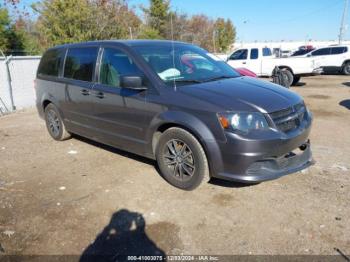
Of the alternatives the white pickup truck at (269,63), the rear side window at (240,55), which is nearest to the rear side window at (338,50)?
the white pickup truck at (269,63)

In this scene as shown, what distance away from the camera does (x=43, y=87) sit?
254 inches

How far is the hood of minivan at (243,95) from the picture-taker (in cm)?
362

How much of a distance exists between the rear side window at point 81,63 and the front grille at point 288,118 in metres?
2.89

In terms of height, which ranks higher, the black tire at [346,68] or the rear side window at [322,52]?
the rear side window at [322,52]

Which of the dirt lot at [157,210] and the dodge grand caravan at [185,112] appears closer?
the dirt lot at [157,210]

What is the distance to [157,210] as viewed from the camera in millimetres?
3723

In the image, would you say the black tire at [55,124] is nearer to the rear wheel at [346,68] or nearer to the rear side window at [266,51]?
the rear side window at [266,51]

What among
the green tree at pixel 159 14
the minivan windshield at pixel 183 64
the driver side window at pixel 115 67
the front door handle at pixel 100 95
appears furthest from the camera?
the green tree at pixel 159 14

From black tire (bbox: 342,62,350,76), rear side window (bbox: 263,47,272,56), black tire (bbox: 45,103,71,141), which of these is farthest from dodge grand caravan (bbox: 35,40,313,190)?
black tire (bbox: 342,62,350,76)

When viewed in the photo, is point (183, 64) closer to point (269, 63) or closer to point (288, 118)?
point (288, 118)

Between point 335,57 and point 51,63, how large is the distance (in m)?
17.3

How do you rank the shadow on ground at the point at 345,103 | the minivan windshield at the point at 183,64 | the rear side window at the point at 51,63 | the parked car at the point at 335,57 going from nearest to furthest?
the minivan windshield at the point at 183,64 < the rear side window at the point at 51,63 < the shadow on ground at the point at 345,103 < the parked car at the point at 335,57

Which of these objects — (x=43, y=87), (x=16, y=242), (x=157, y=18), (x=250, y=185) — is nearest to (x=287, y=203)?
(x=250, y=185)

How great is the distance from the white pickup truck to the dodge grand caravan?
10538 millimetres
